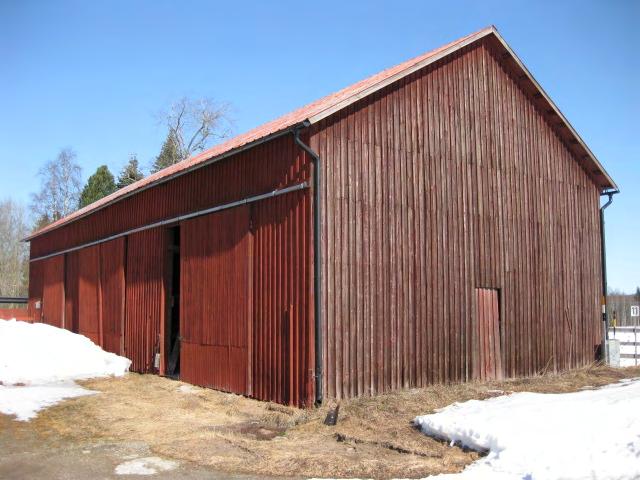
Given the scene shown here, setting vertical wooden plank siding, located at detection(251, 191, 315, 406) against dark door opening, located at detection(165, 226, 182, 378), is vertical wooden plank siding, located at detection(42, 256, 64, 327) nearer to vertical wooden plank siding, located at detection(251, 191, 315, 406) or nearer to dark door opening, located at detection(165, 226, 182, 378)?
dark door opening, located at detection(165, 226, 182, 378)

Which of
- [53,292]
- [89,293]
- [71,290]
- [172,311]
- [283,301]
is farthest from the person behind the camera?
[53,292]

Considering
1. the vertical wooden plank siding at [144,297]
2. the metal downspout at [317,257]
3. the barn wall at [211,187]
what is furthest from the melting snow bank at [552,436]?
the vertical wooden plank siding at [144,297]

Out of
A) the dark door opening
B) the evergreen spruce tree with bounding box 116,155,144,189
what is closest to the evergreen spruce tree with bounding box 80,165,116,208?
the evergreen spruce tree with bounding box 116,155,144,189

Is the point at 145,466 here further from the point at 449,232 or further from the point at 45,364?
the point at 45,364

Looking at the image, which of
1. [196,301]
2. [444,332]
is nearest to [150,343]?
[196,301]

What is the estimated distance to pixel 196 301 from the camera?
14.6 metres

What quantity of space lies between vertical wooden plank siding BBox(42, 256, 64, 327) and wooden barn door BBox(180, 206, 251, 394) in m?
11.4

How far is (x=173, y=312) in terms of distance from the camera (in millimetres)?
17016

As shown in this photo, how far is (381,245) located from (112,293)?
1023 cm

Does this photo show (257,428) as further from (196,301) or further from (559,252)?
(559,252)

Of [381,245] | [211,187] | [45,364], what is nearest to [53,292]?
[45,364]

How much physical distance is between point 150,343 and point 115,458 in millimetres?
8968

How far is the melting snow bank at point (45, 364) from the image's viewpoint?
1316 cm

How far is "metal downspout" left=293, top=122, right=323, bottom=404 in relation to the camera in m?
11.0
